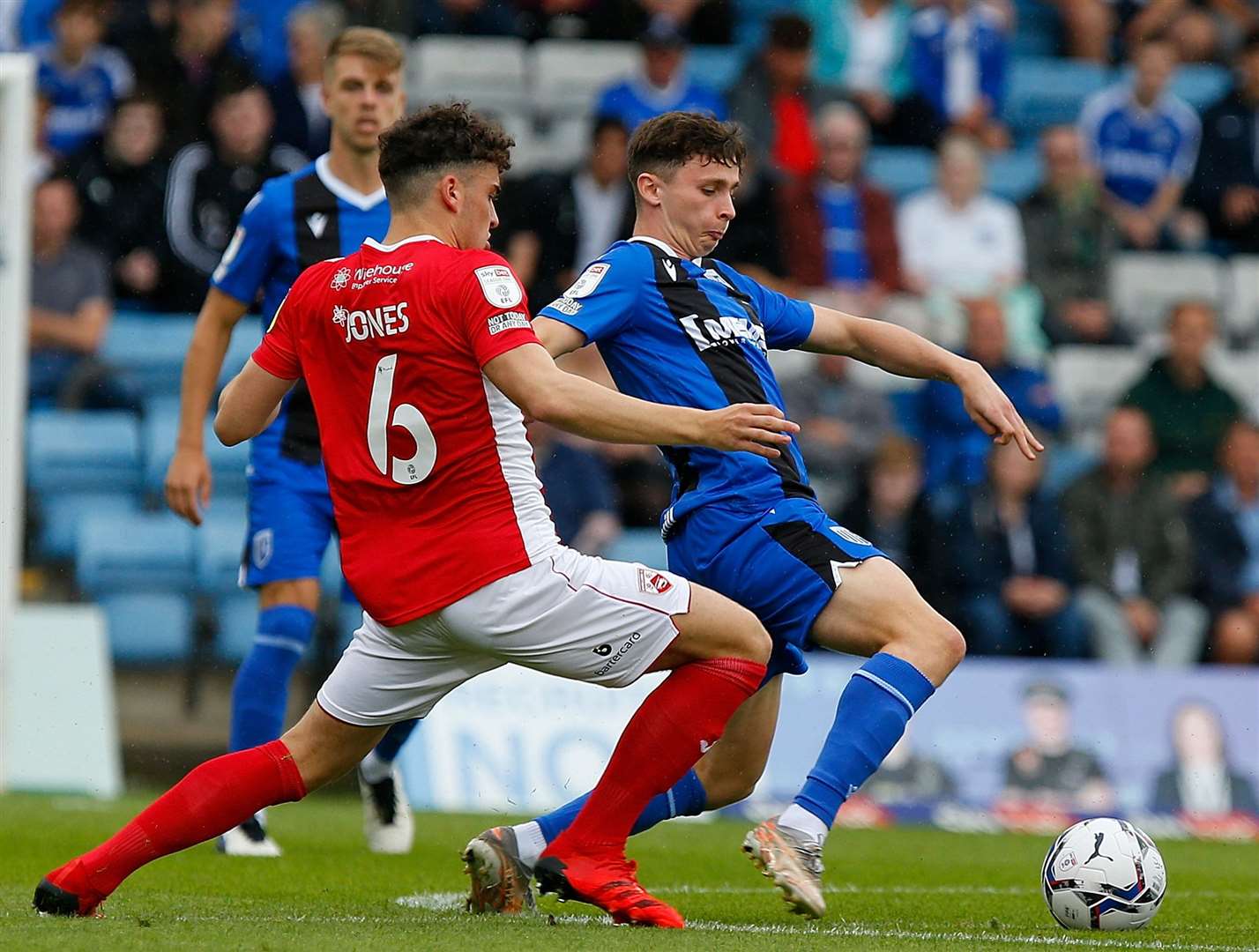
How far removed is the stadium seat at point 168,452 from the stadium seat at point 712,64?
5.06 m

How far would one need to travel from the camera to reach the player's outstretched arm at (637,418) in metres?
4.41

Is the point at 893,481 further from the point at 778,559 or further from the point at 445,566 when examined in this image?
the point at 445,566

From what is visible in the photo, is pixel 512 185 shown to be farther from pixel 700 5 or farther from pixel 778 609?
pixel 778 609

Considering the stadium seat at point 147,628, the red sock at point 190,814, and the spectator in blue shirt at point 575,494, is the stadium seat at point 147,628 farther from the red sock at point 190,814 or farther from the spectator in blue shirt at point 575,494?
the red sock at point 190,814

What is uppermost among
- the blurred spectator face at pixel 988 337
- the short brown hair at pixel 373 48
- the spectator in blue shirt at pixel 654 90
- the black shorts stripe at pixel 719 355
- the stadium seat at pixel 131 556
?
the short brown hair at pixel 373 48

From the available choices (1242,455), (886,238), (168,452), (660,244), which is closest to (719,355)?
(660,244)

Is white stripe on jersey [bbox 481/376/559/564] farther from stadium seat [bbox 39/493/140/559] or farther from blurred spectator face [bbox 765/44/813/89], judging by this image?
blurred spectator face [bbox 765/44/813/89]

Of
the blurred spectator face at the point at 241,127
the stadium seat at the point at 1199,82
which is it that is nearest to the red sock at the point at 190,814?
the blurred spectator face at the point at 241,127

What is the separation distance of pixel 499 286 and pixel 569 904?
2085mm

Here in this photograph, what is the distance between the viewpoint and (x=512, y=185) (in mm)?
12586

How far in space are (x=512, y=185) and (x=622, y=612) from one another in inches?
322

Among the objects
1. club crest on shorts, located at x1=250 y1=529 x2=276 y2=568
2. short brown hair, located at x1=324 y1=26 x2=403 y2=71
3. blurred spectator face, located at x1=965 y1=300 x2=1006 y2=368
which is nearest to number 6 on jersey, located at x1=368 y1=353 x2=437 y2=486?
club crest on shorts, located at x1=250 y1=529 x2=276 y2=568

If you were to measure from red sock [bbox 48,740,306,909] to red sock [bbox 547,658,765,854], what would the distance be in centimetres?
74

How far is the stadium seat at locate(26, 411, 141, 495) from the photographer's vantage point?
38.4 ft
